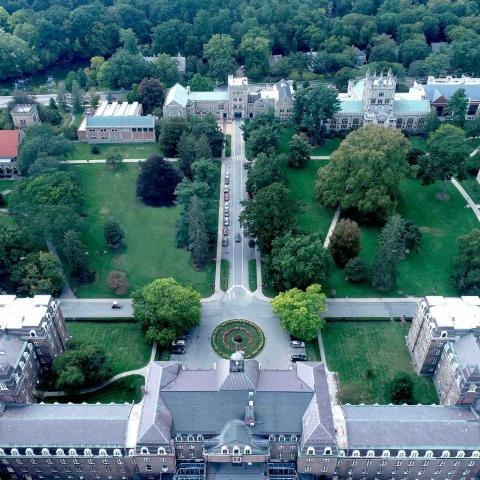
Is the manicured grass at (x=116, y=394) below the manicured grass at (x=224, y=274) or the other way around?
below

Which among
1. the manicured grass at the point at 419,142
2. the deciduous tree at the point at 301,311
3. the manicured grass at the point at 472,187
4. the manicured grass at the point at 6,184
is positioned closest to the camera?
the deciduous tree at the point at 301,311

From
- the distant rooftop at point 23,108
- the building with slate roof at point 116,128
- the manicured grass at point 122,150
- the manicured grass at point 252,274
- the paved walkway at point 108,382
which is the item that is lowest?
the paved walkway at point 108,382

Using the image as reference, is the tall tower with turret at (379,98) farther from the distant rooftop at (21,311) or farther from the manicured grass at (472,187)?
the distant rooftop at (21,311)

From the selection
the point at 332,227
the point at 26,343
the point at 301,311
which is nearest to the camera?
the point at 26,343

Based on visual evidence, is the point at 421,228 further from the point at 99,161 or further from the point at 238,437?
the point at 99,161

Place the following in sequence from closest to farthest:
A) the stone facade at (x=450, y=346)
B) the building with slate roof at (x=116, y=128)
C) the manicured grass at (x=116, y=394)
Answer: the stone facade at (x=450, y=346) < the manicured grass at (x=116, y=394) < the building with slate roof at (x=116, y=128)

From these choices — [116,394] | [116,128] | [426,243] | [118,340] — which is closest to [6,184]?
[116,128]

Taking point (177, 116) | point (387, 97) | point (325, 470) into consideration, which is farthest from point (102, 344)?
point (387, 97)

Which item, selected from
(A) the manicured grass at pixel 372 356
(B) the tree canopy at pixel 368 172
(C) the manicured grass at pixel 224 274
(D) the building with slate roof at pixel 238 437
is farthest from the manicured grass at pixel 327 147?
(D) the building with slate roof at pixel 238 437
